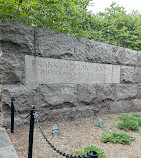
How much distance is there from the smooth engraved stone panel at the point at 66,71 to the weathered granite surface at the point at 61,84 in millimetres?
92

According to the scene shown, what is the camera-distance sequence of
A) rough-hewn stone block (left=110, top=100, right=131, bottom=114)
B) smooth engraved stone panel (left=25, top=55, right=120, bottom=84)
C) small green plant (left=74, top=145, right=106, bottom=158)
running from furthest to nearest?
rough-hewn stone block (left=110, top=100, right=131, bottom=114) < smooth engraved stone panel (left=25, top=55, right=120, bottom=84) < small green plant (left=74, top=145, right=106, bottom=158)

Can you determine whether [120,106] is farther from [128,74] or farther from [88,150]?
[88,150]

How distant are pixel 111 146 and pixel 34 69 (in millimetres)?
2083

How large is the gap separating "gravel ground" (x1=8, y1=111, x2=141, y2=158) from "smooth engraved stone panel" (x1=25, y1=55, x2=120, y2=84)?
1.00 m

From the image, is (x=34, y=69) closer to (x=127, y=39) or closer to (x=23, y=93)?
(x=23, y=93)

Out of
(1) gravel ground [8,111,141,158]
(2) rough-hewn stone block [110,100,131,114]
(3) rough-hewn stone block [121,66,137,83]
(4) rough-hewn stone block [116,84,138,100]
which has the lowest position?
(1) gravel ground [8,111,141,158]

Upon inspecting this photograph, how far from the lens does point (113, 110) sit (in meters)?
4.80

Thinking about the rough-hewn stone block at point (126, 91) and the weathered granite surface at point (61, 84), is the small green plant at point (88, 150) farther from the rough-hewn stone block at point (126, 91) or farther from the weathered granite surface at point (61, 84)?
the rough-hewn stone block at point (126, 91)

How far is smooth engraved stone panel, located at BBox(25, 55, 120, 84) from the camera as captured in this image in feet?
10.9

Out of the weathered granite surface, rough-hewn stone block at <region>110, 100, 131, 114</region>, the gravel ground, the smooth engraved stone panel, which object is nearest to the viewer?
the gravel ground

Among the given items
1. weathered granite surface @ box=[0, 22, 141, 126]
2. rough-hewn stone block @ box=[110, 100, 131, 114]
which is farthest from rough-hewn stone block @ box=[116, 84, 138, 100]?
rough-hewn stone block @ box=[110, 100, 131, 114]

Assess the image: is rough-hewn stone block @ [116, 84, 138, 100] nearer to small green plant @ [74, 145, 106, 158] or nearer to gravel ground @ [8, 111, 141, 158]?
gravel ground @ [8, 111, 141, 158]

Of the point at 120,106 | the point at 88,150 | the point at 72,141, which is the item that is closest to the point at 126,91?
the point at 120,106

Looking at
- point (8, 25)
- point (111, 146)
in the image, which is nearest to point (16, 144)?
point (111, 146)
